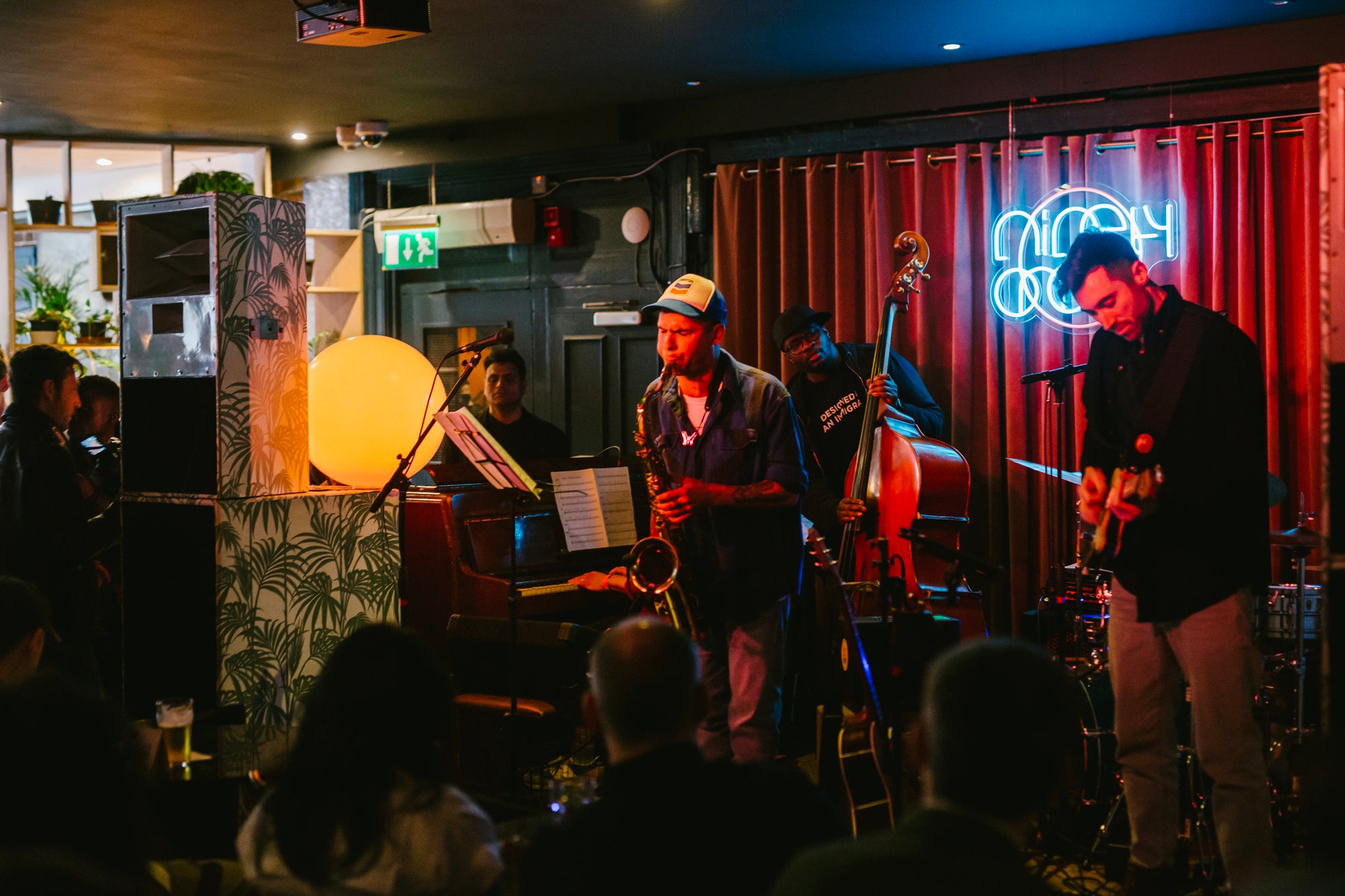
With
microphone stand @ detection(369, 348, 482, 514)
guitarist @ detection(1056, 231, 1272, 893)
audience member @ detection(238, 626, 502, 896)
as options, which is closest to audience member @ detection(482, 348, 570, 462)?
microphone stand @ detection(369, 348, 482, 514)

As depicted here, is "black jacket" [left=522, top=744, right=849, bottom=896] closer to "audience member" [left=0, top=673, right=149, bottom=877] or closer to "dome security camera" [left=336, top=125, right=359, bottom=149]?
"audience member" [left=0, top=673, right=149, bottom=877]

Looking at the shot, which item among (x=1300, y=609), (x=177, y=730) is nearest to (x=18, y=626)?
(x=177, y=730)

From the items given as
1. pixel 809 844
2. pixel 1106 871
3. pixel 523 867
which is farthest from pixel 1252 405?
pixel 523 867

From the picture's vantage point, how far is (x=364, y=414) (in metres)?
4.42

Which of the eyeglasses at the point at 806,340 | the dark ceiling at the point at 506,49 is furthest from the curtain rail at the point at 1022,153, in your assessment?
the eyeglasses at the point at 806,340

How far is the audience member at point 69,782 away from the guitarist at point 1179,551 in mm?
2435

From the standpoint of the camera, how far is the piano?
479cm

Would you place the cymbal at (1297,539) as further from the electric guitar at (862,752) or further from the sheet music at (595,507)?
the sheet music at (595,507)

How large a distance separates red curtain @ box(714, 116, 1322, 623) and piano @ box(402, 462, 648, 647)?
2305 millimetres

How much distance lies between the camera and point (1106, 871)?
3.87 meters

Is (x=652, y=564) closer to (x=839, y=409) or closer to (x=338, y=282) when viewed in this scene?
(x=839, y=409)

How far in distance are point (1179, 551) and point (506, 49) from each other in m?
4.46

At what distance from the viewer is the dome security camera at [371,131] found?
8.12m

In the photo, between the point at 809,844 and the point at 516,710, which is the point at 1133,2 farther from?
the point at 809,844
